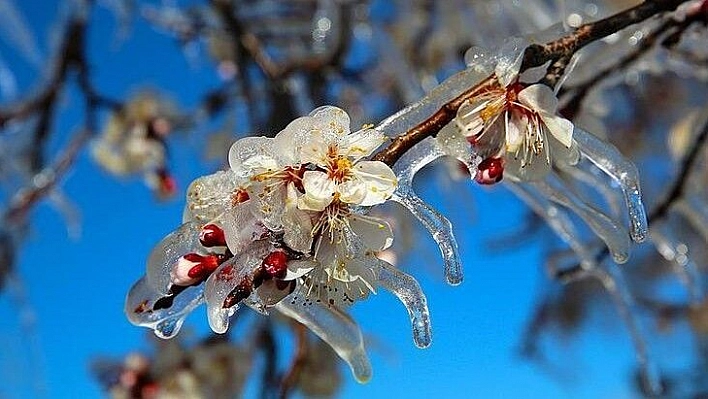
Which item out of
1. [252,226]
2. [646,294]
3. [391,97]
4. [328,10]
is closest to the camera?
[252,226]

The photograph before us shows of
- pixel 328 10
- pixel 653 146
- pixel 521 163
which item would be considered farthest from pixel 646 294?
pixel 521 163

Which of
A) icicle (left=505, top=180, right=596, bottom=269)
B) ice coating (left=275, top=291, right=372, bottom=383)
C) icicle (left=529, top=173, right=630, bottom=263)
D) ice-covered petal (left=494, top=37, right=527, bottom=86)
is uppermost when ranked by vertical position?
ice-covered petal (left=494, top=37, right=527, bottom=86)

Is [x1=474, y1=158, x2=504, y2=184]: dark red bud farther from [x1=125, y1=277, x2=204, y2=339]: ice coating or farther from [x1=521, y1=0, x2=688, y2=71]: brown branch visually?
[x1=125, y1=277, x2=204, y2=339]: ice coating

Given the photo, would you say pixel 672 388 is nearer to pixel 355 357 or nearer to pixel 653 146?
pixel 653 146

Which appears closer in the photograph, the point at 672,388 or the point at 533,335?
the point at 533,335

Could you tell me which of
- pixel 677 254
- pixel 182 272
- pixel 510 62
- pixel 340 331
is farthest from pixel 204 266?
pixel 677 254

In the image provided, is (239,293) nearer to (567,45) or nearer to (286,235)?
(286,235)

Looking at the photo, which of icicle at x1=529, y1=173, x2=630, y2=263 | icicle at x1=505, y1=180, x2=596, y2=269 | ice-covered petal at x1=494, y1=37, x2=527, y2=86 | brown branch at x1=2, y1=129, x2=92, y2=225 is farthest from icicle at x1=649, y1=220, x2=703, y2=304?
brown branch at x1=2, y1=129, x2=92, y2=225

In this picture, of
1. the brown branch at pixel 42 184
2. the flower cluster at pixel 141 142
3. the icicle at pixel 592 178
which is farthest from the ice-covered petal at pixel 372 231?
the flower cluster at pixel 141 142
